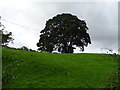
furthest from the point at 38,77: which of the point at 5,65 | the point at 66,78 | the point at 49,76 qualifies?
the point at 5,65

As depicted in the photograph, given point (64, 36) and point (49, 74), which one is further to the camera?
point (64, 36)

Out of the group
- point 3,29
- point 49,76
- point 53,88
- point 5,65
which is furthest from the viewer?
point 3,29

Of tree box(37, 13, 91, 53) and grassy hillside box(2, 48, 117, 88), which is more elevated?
tree box(37, 13, 91, 53)

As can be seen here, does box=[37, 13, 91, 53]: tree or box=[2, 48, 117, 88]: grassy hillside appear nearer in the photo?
box=[2, 48, 117, 88]: grassy hillside

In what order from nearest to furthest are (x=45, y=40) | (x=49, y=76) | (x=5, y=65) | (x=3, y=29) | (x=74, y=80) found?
(x=74, y=80), (x=49, y=76), (x=5, y=65), (x=3, y=29), (x=45, y=40)

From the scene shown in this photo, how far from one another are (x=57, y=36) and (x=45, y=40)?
2.84m

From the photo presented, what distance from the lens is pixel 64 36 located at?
58.5 meters

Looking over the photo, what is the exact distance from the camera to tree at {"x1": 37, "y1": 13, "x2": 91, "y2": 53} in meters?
58.1

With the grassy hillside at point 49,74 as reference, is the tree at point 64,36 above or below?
above

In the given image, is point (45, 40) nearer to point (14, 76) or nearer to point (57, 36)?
point (57, 36)

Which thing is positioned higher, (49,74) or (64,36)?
(64,36)

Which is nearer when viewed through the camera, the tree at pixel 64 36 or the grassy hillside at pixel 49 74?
the grassy hillside at pixel 49 74

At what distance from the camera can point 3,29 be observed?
23.7 m

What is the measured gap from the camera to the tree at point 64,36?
5812cm
